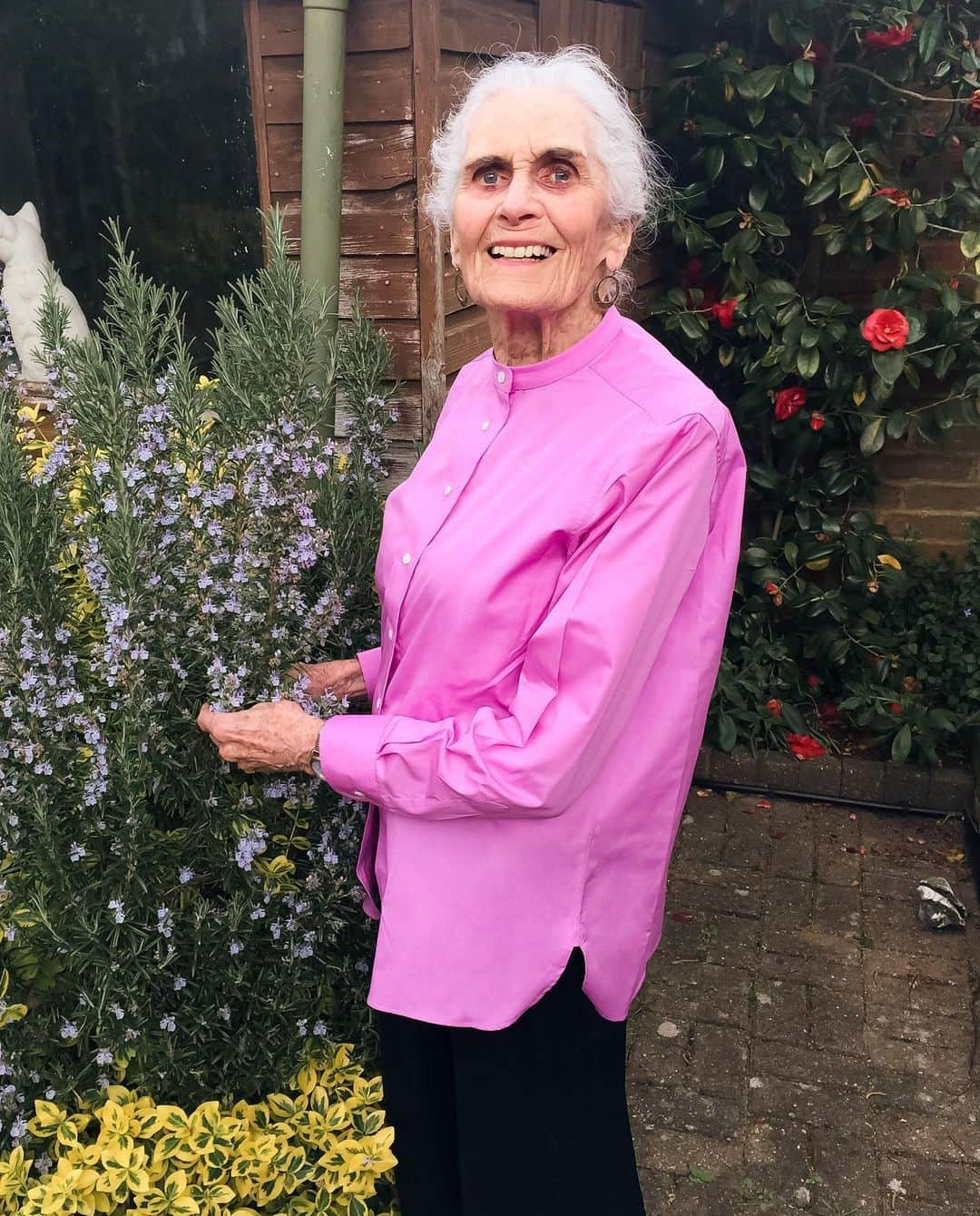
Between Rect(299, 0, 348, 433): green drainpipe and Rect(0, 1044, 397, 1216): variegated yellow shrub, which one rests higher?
Rect(299, 0, 348, 433): green drainpipe

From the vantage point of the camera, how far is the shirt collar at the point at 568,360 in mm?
1675

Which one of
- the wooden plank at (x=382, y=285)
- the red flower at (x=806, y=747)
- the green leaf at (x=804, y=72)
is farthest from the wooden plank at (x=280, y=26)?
the red flower at (x=806, y=747)

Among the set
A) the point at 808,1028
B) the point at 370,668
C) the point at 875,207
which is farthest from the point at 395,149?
A: the point at 808,1028

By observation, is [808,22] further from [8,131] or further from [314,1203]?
[314,1203]

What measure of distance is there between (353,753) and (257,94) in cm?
184

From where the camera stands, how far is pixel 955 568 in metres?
4.35

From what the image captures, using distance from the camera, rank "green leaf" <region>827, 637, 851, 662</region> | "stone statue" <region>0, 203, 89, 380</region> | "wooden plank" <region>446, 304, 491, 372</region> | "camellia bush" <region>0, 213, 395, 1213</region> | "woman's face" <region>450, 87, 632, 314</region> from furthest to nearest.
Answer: "green leaf" <region>827, 637, 851, 662</region> < "stone statue" <region>0, 203, 89, 380</region> < "wooden plank" <region>446, 304, 491, 372</region> < "camellia bush" <region>0, 213, 395, 1213</region> < "woman's face" <region>450, 87, 632, 314</region>

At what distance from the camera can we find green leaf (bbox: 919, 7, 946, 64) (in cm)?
365

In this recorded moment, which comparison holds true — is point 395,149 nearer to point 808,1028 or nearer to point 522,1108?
point 522,1108

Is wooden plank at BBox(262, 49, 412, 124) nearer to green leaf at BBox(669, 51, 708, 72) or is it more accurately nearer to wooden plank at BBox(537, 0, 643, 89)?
wooden plank at BBox(537, 0, 643, 89)

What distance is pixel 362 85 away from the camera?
2.56 meters

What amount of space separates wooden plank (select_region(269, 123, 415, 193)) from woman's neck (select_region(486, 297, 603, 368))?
1.05 metres

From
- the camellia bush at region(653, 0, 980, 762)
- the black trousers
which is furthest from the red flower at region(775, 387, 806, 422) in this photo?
the black trousers

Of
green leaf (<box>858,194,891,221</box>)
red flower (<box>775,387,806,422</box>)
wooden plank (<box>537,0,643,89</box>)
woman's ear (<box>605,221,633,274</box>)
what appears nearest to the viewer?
woman's ear (<box>605,221,633,274</box>)
